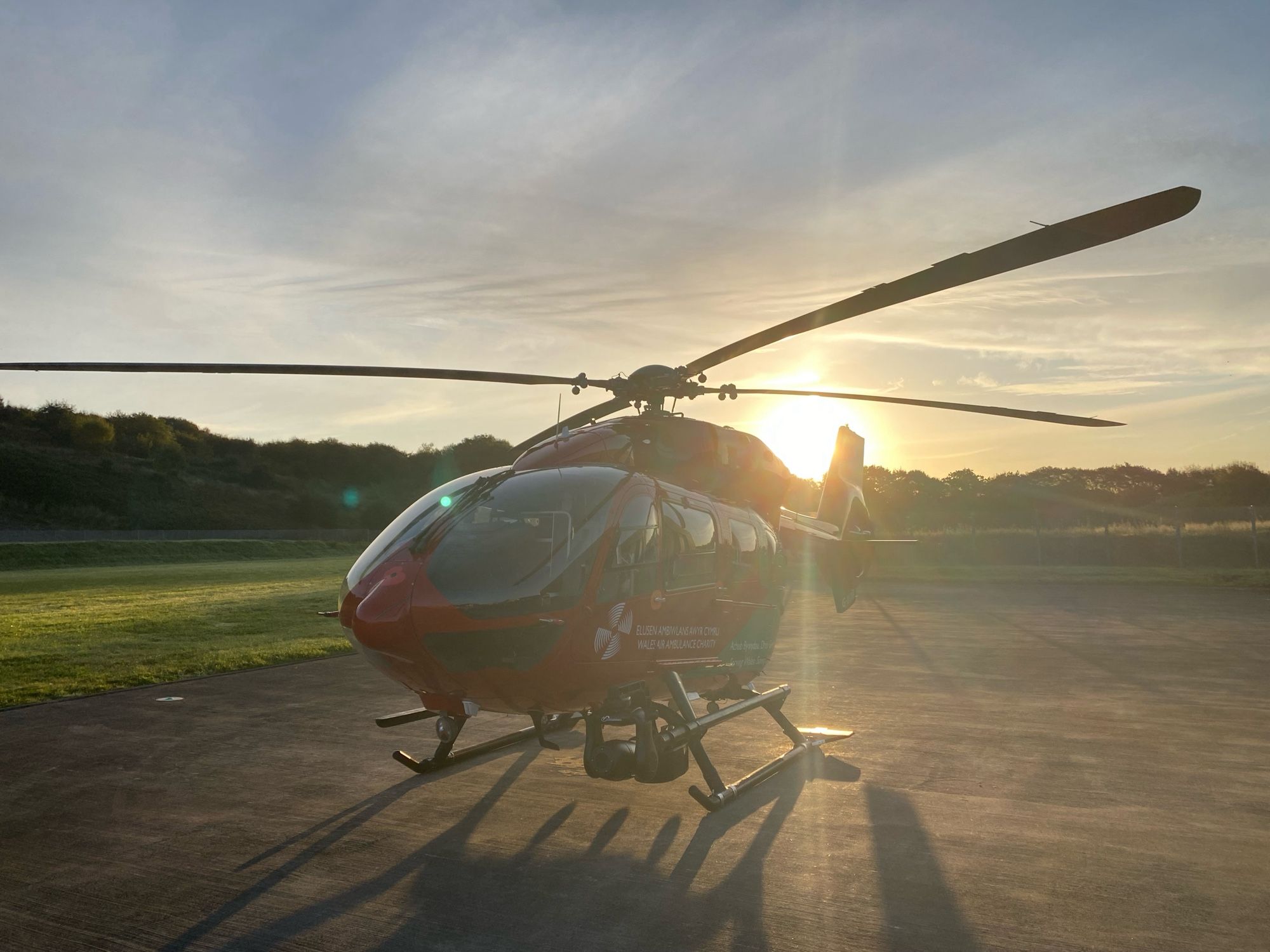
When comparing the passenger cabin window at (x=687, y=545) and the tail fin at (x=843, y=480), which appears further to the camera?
the tail fin at (x=843, y=480)

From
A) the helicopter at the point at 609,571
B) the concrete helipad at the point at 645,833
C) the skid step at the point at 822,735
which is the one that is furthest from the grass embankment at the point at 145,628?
the skid step at the point at 822,735

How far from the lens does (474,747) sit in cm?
785

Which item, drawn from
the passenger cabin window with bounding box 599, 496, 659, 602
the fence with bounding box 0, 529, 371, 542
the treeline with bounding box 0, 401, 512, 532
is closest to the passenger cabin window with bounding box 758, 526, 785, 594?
the passenger cabin window with bounding box 599, 496, 659, 602

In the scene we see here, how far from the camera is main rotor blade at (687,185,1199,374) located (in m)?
4.54

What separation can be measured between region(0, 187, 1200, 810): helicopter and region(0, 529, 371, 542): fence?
48350 millimetres

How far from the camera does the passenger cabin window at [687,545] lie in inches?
260

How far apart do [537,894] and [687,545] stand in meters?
2.77

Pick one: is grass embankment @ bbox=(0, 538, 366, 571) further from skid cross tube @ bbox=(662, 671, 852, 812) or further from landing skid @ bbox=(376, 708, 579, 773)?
skid cross tube @ bbox=(662, 671, 852, 812)

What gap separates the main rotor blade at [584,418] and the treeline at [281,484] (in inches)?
1554

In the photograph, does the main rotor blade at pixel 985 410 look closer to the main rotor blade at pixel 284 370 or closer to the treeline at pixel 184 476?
the main rotor blade at pixel 284 370

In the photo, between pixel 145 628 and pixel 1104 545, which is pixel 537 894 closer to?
pixel 145 628

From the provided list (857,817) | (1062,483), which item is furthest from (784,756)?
(1062,483)

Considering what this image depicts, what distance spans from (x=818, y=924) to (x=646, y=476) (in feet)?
10.4

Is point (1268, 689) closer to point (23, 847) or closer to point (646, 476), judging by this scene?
point (646, 476)
